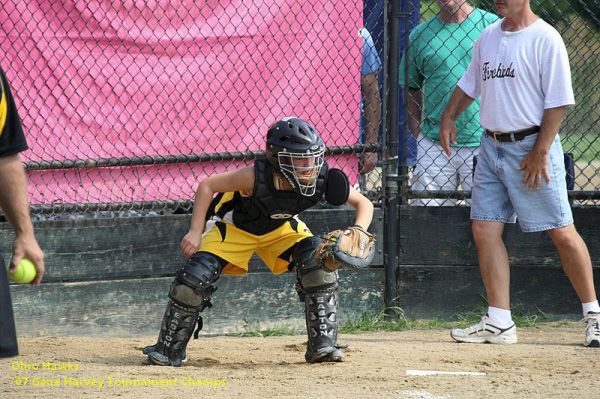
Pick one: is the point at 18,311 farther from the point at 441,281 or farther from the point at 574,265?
the point at 574,265

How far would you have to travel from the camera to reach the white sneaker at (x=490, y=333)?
5352mm

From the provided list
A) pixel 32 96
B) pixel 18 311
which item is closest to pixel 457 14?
pixel 32 96

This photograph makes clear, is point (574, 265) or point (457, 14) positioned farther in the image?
point (457, 14)

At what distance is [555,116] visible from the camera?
502cm

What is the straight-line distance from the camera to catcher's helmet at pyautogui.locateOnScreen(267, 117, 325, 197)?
4.61 meters

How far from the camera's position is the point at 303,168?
4.61 metres

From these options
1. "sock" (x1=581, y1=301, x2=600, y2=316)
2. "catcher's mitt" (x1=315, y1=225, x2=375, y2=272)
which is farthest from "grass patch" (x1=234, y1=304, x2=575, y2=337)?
"catcher's mitt" (x1=315, y1=225, x2=375, y2=272)

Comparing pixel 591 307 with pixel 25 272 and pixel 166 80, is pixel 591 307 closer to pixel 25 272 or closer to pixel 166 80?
pixel 166 80

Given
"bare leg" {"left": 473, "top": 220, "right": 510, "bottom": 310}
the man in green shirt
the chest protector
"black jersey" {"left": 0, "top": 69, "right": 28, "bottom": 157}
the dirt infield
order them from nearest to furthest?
"black jersey" {"left": 0, "top": 69, "right": 28, "bottom": 157}, the dirt infield, the chest protector, "bare leg" {"left": 473, "top": 220, "right": 510, "bottom": 310}, the man in green shirt

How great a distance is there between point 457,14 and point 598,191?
5.41 ft

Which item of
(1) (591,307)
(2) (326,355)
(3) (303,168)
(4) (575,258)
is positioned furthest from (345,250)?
(1) (591,307)

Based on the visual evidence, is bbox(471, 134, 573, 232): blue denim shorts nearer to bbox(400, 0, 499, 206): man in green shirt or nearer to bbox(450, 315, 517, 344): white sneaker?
bbox(450, 315, 517, 344): white sneaker

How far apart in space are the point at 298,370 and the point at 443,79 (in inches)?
107

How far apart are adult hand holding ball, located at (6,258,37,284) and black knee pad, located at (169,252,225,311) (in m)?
1.44
